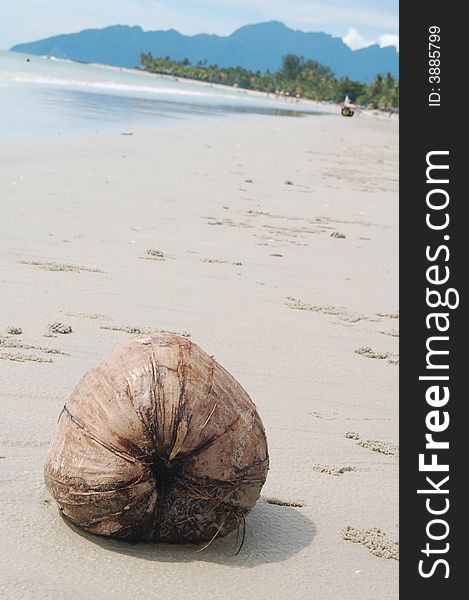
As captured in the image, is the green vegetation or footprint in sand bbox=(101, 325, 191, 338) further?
the green vegetation

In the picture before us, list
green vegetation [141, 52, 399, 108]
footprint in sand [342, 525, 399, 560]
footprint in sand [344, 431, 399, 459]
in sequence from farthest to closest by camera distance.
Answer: green vegetation [141, 52, 399, 108] → footprint in sand [344, 431, 399, 459] → footprint in sand [342, 525, 399, 560]

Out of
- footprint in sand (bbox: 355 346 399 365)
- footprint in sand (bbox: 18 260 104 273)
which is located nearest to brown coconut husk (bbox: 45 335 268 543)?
footprint in sand (bbox: 355 346 399 365)

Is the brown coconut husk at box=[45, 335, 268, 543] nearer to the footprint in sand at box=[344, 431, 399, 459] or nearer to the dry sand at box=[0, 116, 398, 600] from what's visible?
the dry sand at box=[0, 116, 398, 600]

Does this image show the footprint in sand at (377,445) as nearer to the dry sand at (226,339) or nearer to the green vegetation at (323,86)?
the dry sand at (226,339)

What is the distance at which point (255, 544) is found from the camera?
3.22m

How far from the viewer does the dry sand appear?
9.85 feet

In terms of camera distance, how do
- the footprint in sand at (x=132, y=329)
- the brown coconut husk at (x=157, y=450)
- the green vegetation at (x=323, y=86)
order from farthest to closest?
the green vegetation at (x=323, y=86) < the footprint in sand at (x=132, y=329) < the brown coconut husk at (x=157, y=450)

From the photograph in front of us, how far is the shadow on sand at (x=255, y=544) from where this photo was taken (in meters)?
3.02

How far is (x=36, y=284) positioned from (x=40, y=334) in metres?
1.26

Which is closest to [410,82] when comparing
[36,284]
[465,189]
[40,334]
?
[465,189]

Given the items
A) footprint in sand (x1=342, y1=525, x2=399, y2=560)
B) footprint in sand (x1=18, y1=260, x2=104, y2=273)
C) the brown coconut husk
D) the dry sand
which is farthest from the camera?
footprint in sand (x1=18, y1=260, x2=104, y2=273)

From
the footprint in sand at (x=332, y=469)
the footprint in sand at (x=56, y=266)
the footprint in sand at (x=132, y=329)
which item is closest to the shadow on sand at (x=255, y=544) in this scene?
the footprint in sand at (x=332, y=469)

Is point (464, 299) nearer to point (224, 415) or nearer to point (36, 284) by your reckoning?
point (224, 415)

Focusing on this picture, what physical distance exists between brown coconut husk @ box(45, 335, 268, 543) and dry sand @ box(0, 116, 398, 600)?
0.14 metres
